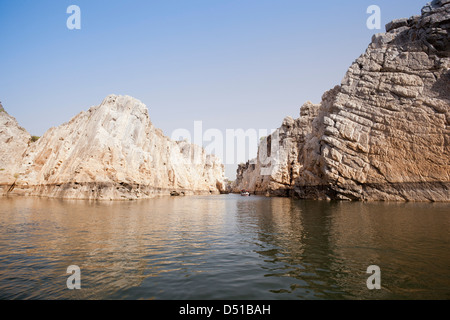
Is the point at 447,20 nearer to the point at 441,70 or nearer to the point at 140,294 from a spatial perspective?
the point at 441,70

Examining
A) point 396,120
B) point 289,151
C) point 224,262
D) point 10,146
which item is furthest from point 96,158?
point 289,151

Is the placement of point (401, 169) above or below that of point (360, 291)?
above

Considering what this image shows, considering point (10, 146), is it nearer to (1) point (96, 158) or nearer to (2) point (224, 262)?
(1) point (96, 158)

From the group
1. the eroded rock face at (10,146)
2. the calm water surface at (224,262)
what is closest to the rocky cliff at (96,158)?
the eroded rock face at (10,146)

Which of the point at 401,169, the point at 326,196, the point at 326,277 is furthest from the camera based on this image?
the point at 326,196

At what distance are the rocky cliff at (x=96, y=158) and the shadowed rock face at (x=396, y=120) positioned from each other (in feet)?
129

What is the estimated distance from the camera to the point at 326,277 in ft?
25.3

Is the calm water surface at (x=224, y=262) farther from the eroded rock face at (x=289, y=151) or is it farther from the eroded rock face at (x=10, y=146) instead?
the eroded rock face at (x=289, y=151)

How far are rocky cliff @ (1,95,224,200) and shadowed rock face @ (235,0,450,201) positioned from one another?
39.5 m

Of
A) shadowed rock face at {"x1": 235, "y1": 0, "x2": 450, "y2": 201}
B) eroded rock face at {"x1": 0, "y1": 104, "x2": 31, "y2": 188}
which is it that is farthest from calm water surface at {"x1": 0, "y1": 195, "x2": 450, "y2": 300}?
eroded rock face at {"x1": 0, "y1": 104, "x2": 31, "y2": 188}

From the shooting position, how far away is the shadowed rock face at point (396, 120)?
40.5 metres

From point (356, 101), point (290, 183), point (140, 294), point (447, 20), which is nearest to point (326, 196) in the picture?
point (356, 101)

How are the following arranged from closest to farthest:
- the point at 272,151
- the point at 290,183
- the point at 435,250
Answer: the point at 435,250 < the point at 290,183 < the point at 272,151
